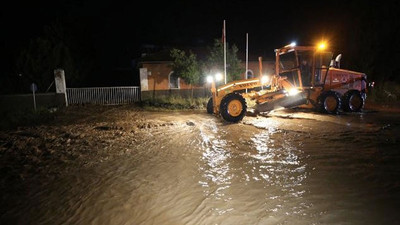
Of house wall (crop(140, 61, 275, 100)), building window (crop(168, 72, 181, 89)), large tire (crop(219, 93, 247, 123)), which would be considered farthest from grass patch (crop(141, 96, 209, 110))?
building window (crop(168, 72, 181, 89))

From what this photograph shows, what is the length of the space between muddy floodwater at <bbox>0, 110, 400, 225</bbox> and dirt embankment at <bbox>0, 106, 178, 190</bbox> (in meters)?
0.50

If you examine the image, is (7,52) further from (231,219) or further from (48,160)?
(231,219)

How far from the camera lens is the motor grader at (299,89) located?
12836mm

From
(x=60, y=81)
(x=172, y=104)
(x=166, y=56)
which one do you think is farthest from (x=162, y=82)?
(x=60, y=81)

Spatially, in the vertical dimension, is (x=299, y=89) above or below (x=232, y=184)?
above

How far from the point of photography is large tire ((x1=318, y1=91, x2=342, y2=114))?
1386 centimetres

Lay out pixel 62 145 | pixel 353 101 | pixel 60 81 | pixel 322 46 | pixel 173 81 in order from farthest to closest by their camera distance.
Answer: pixel 173 81 → pixel 60 81 → pixel 353 101 → pixel 322 46 → pixel 62 145

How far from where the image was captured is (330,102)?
1396 cm

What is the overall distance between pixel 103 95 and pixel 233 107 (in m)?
11.3

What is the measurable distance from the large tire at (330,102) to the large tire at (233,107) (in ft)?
13.3

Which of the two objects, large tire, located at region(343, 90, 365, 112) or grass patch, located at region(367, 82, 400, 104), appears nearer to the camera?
large tire, located at region(343, 90, 365, 112)

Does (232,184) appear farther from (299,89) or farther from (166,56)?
(166,56)

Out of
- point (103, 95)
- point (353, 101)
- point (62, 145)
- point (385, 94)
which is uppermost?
point (103, 95)

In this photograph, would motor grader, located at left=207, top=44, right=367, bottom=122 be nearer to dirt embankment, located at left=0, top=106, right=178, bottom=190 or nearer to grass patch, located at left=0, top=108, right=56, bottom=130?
dirt embankment, located at left=0, top=106, right=178, bottom=190
